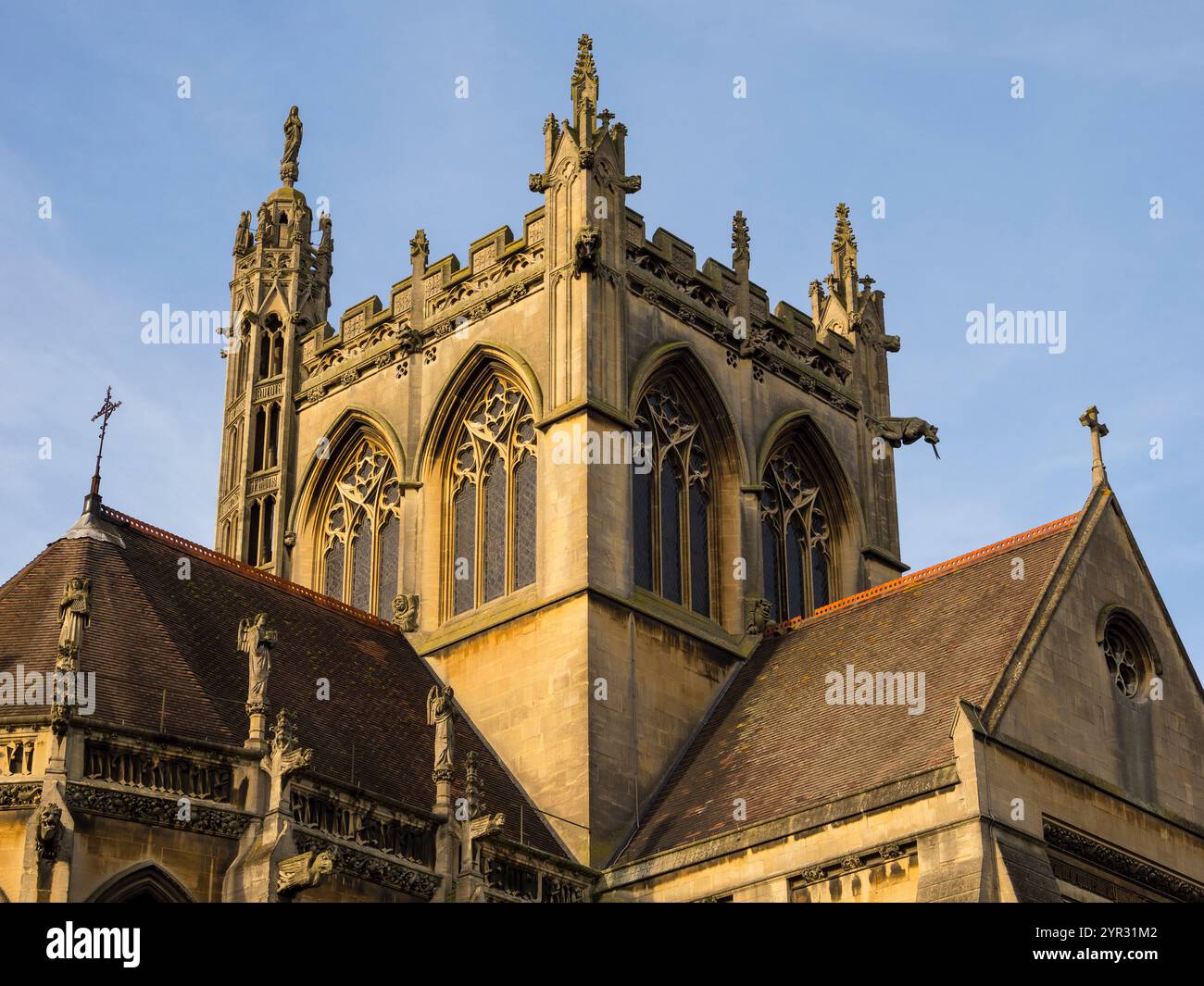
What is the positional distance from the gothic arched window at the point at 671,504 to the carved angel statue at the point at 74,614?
11601 millimetres

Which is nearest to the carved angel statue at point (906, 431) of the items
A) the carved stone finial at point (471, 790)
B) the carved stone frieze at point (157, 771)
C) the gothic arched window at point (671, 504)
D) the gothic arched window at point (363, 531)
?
the gothic arched window at point (671, 504)

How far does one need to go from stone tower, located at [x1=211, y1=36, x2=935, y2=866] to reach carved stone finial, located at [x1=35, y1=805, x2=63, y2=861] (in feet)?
32.6

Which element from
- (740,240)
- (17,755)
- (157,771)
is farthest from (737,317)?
(17,755)

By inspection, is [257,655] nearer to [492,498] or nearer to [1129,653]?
[492,498]

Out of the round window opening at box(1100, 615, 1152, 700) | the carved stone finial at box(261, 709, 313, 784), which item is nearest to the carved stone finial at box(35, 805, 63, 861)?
the carved stone finial at box(261, 709, 313, 784)

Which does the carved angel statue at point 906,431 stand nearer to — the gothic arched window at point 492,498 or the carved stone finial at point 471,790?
the gothic arched window at point 492,498

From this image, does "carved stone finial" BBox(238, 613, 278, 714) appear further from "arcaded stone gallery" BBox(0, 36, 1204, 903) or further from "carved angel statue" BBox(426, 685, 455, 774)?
"carved angel statue" BBox(426, 685, 455, 774)

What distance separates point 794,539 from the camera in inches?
1628

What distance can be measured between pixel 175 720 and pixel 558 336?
38.0 feet

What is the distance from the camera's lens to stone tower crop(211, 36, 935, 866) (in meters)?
35.8
